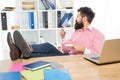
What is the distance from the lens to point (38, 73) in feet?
3.98

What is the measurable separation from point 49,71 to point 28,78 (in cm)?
15

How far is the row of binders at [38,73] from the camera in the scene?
1130 mm

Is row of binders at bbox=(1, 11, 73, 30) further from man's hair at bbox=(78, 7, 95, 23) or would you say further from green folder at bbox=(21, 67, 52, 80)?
green folder at bbox=(21, 67, 52, 80)

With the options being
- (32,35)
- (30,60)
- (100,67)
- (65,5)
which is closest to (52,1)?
(65,5)

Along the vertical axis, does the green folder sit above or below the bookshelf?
below

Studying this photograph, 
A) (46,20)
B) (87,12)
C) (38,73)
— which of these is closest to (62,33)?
(46,20)

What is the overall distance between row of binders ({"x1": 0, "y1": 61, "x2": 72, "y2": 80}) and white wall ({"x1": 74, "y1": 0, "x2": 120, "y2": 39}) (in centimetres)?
235

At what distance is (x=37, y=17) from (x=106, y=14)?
4.42 ft

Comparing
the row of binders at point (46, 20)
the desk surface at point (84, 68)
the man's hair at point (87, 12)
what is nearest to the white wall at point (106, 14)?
the row of binders at point (46, 20)

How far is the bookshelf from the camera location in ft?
10.5

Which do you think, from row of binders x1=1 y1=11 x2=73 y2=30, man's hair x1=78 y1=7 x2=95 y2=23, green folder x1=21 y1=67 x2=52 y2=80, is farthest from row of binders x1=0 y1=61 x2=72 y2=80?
row of binders x1=1 y1=11 x2=73 y2=30

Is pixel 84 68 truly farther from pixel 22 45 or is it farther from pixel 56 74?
pixel 22 45

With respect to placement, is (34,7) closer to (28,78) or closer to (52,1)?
(52,1)

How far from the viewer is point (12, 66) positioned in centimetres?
138
